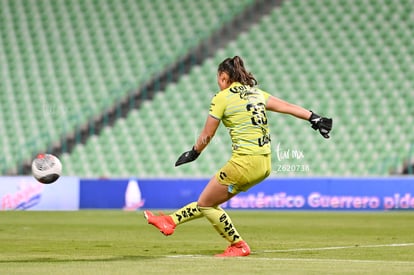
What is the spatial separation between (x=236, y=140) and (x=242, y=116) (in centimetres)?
25

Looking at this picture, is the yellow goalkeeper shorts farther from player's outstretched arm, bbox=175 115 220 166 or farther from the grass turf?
the grass turf

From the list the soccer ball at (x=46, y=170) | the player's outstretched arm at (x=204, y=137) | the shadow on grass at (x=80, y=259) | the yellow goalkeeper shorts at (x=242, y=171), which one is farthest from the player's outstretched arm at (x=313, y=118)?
the soccer ball at (x=46, y=170)

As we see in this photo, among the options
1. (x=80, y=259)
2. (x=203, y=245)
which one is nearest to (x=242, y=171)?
(x=80, y=259)

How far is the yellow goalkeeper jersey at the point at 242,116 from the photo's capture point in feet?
31.9

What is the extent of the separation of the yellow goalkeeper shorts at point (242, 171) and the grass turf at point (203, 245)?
0.77 metres

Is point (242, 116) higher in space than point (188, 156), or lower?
higher

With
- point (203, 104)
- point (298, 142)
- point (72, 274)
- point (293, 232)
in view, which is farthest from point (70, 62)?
point (72, 274)

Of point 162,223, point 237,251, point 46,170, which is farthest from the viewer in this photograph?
point 46,170

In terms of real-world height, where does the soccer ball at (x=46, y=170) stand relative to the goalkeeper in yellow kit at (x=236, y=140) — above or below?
below

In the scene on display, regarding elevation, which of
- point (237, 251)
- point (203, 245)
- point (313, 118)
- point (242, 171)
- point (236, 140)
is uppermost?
point (313, 118)

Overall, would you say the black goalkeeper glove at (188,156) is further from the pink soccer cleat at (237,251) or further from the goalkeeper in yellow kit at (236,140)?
the pink soccer cleat at (237,251)

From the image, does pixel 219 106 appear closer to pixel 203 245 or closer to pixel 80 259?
pixel 80 259

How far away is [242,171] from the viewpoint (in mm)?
9633

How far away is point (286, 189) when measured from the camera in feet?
72.1
